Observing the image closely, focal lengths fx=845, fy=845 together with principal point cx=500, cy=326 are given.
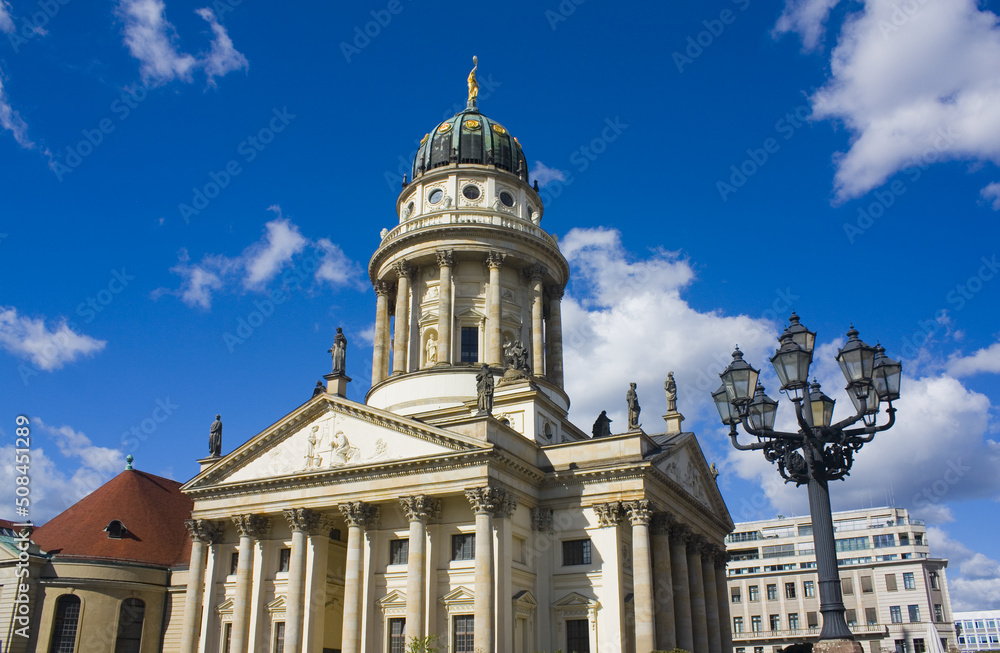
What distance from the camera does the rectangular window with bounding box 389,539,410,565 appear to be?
40469 mm

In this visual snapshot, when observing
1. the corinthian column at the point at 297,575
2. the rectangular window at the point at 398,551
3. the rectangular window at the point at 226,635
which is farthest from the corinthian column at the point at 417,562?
the rectangular window at the point at 226,635

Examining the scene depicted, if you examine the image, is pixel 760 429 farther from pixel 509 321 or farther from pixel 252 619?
pixel 509 321

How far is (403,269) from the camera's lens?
185 ft

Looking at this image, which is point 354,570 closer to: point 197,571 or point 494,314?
point 197,571

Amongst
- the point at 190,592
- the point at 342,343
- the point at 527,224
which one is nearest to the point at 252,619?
the point at 190,592

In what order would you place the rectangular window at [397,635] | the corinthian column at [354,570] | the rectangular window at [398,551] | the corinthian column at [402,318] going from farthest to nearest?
the corinthian column at [402,318] < the rectangular window at [398,551] < the rectangular window at [397,635] < the corinthian column at [354,570]

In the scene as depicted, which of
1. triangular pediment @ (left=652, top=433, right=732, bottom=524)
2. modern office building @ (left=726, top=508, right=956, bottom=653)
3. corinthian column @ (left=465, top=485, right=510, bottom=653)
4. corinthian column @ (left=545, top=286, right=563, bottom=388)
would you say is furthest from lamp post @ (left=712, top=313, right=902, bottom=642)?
modern office building @ (left=726, top=508, right=956, bottom=653)

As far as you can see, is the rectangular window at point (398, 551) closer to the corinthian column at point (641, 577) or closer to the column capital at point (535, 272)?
the corinthian column at point (641, 577)

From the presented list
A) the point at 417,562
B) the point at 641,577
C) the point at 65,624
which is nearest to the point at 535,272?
the point at 641,577

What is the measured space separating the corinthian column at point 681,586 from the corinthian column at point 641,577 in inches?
199

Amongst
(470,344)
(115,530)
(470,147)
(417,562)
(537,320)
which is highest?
(470,147)

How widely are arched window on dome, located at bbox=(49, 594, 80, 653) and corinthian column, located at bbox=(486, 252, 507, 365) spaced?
26.9 meters

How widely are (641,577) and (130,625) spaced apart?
29.3 meters

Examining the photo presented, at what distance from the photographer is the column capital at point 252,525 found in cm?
4319
